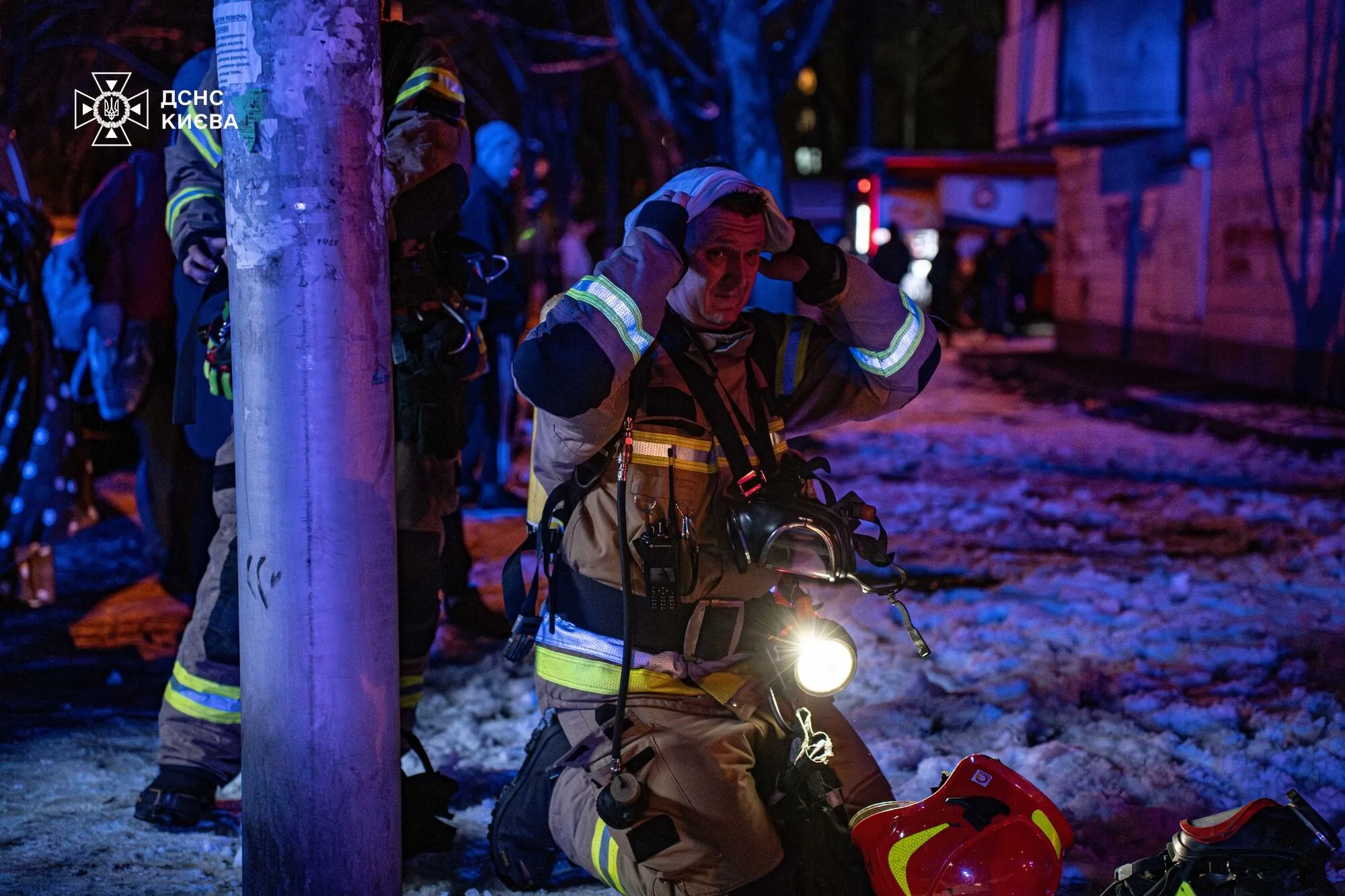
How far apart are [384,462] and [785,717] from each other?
107cm

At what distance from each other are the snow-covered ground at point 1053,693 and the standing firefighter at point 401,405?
9.7 inches

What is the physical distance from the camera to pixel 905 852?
8.14 feet

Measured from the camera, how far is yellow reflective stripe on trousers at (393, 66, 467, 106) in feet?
10.9

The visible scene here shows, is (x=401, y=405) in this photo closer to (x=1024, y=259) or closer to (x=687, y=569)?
(x=687, y=569)

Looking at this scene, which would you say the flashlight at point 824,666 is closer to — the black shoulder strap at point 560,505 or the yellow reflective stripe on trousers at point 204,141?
the black shoulder strap at point 560,505

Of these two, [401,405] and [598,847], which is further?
[401,405]

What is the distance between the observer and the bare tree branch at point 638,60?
1497 cm

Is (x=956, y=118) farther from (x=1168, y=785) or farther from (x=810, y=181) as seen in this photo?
(x=1168, y=785)

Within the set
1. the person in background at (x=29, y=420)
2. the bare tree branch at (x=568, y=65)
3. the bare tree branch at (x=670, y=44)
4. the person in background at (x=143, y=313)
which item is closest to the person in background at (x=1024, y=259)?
the bare tree branch at (x=568, y=65)

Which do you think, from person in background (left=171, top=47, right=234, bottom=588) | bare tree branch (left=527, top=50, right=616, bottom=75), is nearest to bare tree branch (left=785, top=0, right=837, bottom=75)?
person in background (left=171, top=47, right=234, bottom=588)

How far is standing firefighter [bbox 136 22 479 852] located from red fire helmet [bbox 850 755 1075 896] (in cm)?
122

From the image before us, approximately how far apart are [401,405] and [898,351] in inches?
50.5

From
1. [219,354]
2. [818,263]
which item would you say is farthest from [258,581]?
[818,263]

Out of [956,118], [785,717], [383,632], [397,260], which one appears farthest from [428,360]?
[956,118]
